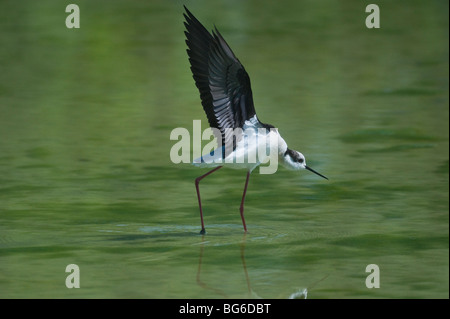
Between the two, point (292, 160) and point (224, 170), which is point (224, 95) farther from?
point (224, 170)

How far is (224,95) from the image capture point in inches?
313

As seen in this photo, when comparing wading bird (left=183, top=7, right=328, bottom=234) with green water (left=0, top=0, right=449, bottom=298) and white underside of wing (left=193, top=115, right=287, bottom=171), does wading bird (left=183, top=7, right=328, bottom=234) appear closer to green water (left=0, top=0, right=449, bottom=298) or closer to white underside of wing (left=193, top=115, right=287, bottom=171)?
white underside of wing (left=193, top=115, right=287, bottom=171)

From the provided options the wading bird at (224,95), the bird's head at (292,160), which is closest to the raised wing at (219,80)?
the wading bird at (224,95)

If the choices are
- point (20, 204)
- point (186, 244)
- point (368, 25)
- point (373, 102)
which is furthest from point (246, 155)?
point (368, 25)

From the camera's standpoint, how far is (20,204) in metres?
9.08

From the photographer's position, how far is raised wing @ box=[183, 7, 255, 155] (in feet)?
25.3

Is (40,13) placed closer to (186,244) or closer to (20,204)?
(20,204)

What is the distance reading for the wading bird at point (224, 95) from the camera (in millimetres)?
7750

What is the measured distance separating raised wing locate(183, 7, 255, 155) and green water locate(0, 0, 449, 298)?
2.92ft

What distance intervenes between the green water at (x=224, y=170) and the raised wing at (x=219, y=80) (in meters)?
0.89

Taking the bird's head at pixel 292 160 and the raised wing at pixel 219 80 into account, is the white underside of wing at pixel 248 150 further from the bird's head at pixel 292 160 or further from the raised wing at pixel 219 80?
the bird's head at pixel 292 160

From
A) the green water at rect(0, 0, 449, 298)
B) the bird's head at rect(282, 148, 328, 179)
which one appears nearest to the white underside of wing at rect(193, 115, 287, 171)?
the bird's head at rect(282, 148, 328, 179)

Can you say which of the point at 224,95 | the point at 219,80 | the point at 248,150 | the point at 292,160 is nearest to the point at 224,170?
the point at 292,160

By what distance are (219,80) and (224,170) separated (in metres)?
2.81
